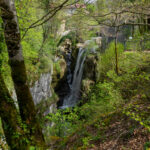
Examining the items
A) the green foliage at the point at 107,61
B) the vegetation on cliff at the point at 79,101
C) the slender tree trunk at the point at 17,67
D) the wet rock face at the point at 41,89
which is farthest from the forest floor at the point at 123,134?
the green foliage at the point at 107,61

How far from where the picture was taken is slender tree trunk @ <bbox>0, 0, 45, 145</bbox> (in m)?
1.90

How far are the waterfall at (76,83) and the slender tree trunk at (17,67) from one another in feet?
29.5

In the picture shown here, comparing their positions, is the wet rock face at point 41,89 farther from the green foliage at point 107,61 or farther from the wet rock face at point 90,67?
the green foliage at point 107,61

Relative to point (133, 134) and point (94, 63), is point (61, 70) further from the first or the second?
point (133, 134)

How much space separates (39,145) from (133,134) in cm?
193

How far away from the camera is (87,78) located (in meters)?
10.5

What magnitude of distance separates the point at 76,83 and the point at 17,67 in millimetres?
9824

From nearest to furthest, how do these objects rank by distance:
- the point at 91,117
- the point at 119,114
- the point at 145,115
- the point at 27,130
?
the point at 27,130
the point at 145,115
the point at 119,114
the point at 91,117

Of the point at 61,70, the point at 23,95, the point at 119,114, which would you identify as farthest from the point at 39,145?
the point at 61,70

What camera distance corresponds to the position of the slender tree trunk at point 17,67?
190 cm

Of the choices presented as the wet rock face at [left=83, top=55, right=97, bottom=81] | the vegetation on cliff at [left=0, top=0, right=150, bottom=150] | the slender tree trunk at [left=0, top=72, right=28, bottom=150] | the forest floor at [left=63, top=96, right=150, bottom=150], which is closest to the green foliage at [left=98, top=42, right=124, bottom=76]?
the vegetation on cliff at [left=0, top=0, right=150, bottom=150]

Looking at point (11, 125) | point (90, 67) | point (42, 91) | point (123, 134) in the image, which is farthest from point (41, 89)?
point (123, 134)

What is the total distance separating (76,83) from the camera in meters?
11.8

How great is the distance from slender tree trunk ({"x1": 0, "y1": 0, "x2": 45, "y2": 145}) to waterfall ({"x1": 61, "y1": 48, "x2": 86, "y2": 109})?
9000 millimetres
